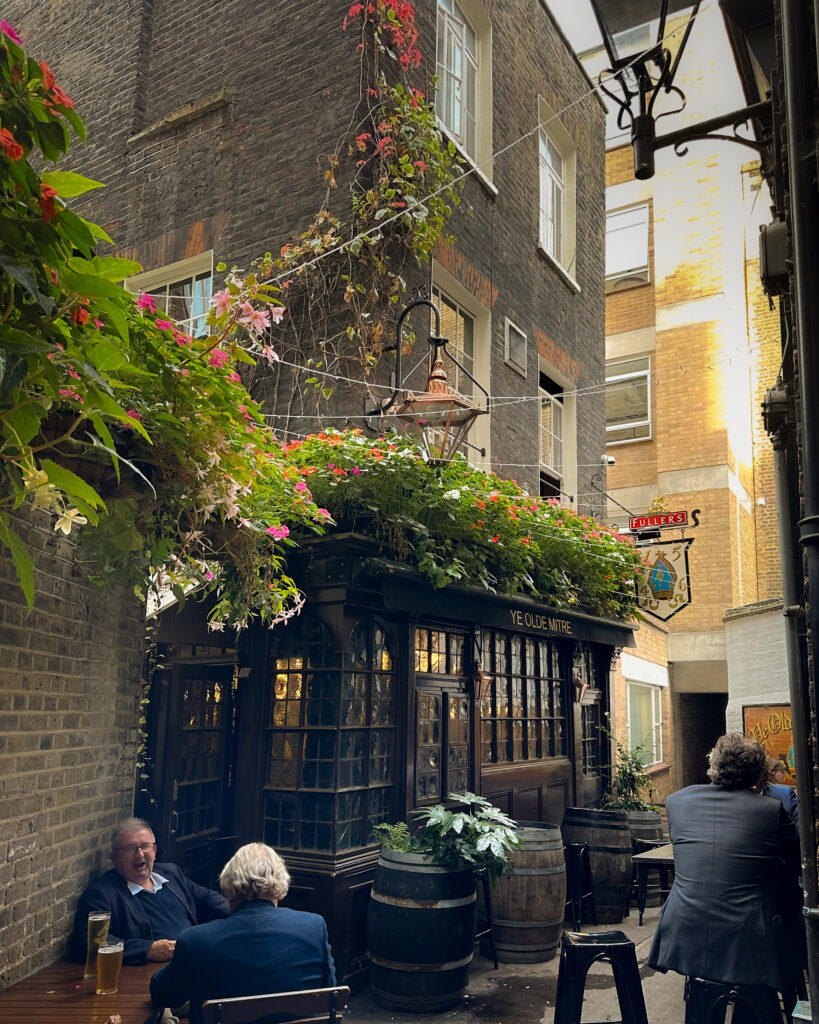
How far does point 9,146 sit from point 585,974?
4677 millimetres

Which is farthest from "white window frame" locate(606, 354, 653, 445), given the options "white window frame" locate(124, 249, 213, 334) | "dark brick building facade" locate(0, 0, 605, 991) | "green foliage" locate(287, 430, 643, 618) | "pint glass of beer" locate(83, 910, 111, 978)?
"pint glass of beer" locate(83, 910, 111, 978)

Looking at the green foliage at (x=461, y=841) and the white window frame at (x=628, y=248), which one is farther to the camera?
the white window frame at (x=628, y=248)

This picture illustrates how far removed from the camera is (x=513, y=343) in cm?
1059

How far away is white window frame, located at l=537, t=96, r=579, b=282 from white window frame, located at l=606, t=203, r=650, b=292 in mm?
6774

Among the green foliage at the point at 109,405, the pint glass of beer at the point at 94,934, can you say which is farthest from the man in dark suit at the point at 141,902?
the green foliage at the point at 109,405

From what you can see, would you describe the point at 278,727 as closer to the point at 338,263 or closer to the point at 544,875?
the point at 544,875

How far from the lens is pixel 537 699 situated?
32.8 feet

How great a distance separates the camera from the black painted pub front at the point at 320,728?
6.34m

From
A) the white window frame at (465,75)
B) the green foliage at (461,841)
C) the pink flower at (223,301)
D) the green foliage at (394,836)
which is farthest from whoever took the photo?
the white window frame at (465,75)

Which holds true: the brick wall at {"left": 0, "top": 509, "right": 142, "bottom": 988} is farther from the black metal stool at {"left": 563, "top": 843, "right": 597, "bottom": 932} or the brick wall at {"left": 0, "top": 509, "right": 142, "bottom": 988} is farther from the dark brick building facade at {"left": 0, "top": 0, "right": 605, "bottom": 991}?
the black metal stool at {"left": 563, "top": 843, "right": 597, "bottom": 932}

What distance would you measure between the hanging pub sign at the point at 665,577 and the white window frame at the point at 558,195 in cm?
400

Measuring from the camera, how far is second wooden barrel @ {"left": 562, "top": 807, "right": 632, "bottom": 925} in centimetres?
855

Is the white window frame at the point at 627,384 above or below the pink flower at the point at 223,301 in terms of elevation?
above

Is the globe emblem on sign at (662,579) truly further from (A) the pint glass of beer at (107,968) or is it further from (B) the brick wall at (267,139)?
(A) the pint glass of beer at (107,968)
